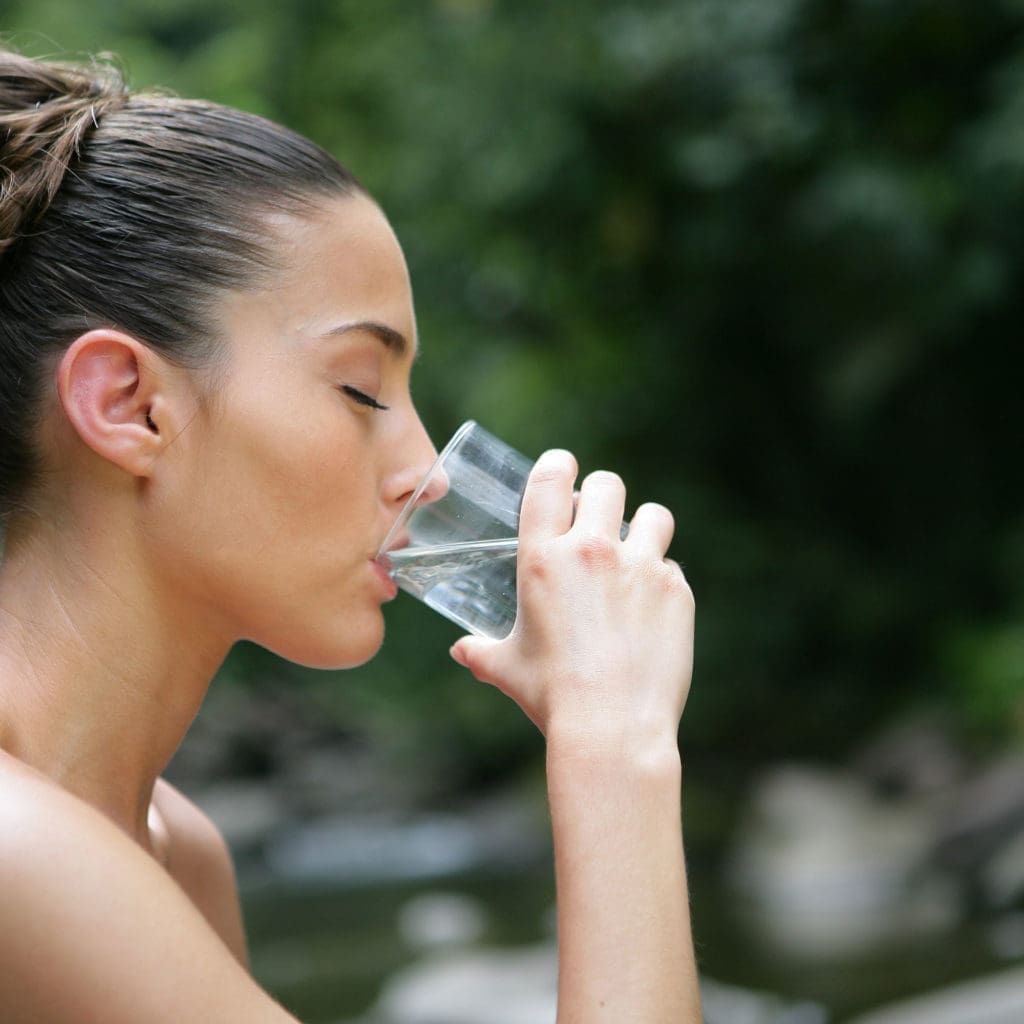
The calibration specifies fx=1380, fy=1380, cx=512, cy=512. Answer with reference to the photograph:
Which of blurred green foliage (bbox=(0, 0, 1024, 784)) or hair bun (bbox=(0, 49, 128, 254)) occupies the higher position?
blurred green foliage (bbox=(0, 0, 1024, 784))

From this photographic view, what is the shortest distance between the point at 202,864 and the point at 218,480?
0.84 meters

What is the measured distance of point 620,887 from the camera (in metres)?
1.52

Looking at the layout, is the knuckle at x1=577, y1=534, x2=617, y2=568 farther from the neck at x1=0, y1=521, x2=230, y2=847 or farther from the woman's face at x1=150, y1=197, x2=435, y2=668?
the neck at x1=0, y1=521, x2=230, y2=847

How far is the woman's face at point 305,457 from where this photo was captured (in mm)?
1780

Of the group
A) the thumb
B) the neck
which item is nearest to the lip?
the thumb

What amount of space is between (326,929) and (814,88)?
6.65 meters

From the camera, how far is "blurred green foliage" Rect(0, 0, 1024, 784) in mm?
9109

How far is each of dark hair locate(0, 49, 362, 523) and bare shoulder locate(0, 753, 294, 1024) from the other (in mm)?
572

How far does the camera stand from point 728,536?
37.8 feet

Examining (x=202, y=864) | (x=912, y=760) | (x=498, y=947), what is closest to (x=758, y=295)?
(x=912, y=760)

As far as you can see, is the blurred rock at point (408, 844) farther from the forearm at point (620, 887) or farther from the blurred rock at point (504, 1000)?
the forearm at point (620, 887)

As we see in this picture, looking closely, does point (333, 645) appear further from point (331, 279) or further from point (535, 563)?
point (331, 279)

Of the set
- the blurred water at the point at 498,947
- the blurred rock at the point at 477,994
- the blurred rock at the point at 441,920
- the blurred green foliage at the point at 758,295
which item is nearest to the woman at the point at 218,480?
the blurred rock at the point at 477,994

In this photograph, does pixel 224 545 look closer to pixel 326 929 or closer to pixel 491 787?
pixel 326 929
